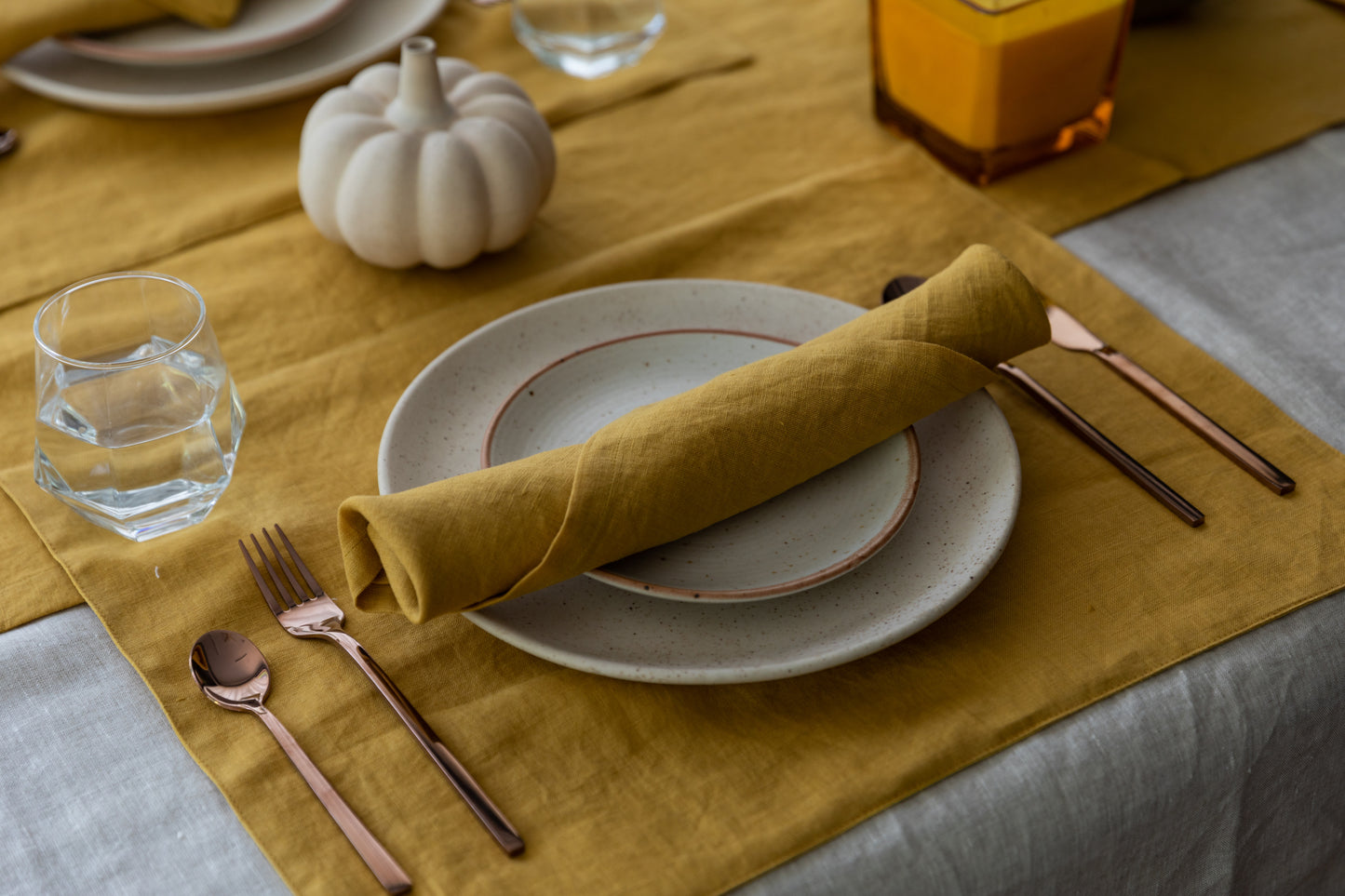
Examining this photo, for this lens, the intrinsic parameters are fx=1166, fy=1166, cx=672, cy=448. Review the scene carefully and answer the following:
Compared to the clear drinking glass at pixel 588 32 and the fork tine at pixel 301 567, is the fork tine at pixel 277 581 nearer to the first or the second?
the fork tine at pixel 301 567

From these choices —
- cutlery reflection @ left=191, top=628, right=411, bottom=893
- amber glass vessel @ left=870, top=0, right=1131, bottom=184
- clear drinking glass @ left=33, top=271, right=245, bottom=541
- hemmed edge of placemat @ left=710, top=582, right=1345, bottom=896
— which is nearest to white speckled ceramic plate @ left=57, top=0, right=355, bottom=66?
clear drinking glass @ left=33, top=271, right=245, bottom=541

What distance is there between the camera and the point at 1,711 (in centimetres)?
59

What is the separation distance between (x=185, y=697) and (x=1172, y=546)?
525 millimetres

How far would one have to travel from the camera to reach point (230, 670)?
593 millimetres

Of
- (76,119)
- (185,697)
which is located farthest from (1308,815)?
(76,119)

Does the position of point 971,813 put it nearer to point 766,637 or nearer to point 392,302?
point 766,637

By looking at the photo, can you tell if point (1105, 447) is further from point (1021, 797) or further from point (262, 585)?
point (262, 585)

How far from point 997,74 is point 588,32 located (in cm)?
44

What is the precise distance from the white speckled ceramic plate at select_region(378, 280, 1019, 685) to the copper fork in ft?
0.20

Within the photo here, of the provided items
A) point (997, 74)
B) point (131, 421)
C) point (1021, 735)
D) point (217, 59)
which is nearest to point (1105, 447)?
point (1021, 735)

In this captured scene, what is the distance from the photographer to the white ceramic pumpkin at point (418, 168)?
0.82m

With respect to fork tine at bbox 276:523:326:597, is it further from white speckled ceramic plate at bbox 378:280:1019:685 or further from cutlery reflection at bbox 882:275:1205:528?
cutlery reflection at bbox 882:275:1205:528

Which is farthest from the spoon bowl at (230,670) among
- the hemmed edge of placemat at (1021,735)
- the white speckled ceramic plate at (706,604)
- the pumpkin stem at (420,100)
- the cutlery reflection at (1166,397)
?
the cutlery reflection at (1166,397)

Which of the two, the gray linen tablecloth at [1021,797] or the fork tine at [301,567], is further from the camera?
the fork tine at [301,567]
